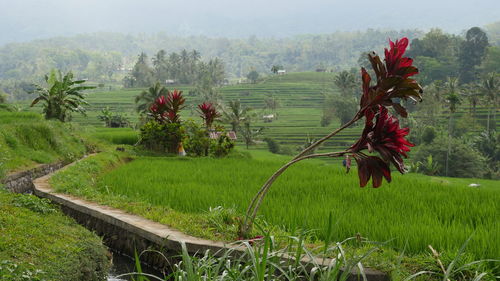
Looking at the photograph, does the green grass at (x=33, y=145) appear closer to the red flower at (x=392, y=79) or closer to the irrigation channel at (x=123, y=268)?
the irrigation channel at (x=123, y=268)

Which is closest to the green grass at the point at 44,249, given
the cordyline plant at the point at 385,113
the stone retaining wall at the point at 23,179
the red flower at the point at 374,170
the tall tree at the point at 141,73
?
the cordyline plant at the point at 385,113

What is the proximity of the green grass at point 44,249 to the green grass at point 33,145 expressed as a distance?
328 cm

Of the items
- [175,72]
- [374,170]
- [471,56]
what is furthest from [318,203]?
[175,72]

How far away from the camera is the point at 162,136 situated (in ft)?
50.2

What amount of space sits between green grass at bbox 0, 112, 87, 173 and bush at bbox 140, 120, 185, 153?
2506mm

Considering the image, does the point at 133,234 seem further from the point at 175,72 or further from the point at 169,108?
the point at 175,72

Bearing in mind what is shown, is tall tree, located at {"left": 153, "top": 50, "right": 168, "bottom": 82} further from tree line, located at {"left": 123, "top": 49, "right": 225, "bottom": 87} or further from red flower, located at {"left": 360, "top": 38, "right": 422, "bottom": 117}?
red flower, located at {"left": 360, "top": 38, "right": 422, "bottom": 117}

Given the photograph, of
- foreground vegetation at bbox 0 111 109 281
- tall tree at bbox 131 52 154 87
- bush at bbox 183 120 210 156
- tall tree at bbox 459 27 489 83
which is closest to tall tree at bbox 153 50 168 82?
tall tree at bbox 131 52 154 87

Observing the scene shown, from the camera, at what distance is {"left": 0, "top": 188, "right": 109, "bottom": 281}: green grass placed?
10.5 ft

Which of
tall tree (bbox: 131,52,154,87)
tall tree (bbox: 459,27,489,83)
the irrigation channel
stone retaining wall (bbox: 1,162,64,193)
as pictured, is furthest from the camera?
tall tree (bbox: 131,52,154,87)

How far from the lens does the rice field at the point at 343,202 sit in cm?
406

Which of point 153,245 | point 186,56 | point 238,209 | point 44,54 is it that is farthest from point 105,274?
point 44,54

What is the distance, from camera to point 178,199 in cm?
629

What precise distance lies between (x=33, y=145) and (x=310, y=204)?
695cm
